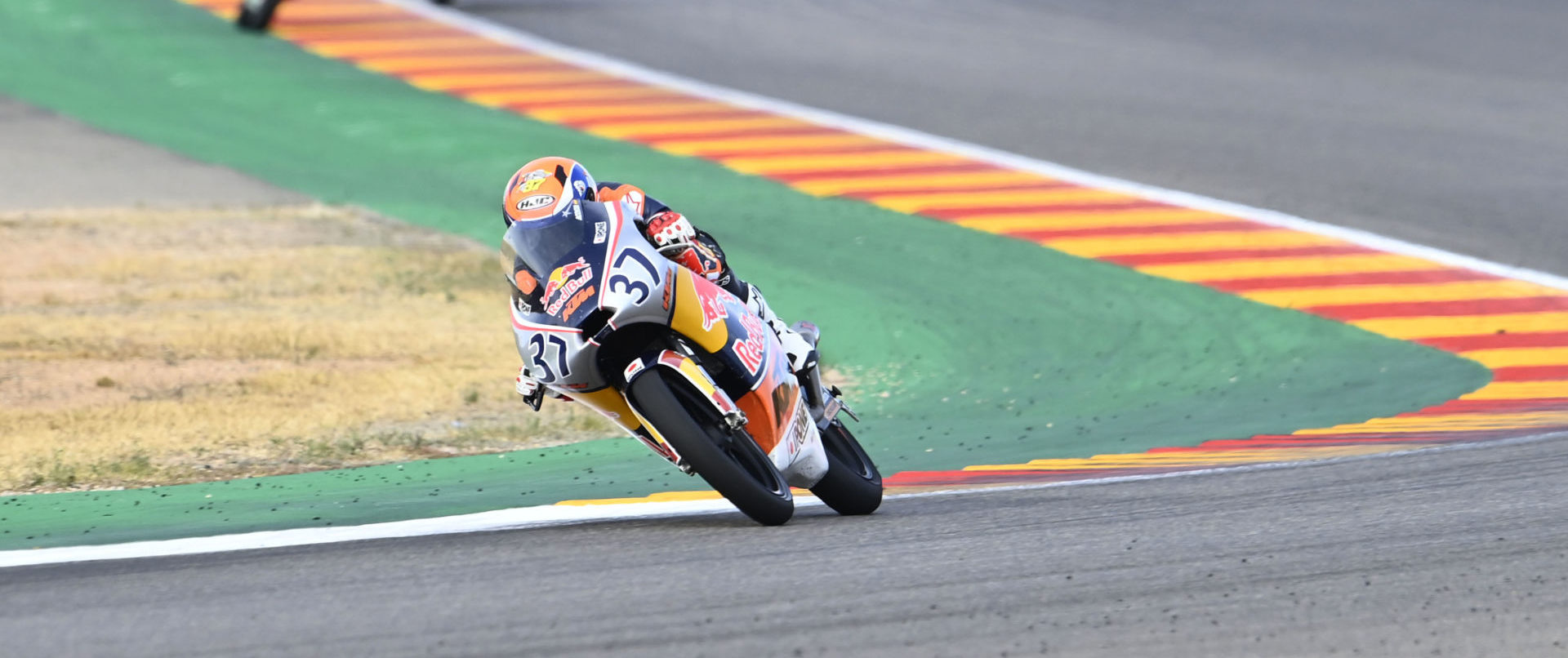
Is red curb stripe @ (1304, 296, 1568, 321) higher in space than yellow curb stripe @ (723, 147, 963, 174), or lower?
higher

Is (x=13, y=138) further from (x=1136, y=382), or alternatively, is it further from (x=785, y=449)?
(x=785, y=449)

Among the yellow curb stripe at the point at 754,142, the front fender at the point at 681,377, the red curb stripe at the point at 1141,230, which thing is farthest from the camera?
the yellow curb stripe at the point at 754,142

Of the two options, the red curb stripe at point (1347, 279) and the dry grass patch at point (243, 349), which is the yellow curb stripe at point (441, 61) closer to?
Answer: the dry grass patch at point (243, 349)

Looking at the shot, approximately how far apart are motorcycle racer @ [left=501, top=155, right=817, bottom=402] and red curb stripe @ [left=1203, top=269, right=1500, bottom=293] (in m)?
6.94

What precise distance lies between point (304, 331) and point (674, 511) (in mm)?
5232

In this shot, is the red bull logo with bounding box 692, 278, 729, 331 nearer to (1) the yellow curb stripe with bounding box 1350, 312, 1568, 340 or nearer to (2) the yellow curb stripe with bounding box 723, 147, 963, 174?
(1) the yellow curb stripe with bounding box 1350, 312, 1568, 340

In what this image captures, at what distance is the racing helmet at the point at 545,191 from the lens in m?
6.53

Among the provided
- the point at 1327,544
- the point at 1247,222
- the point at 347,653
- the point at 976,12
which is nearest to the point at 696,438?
the point at 347,653

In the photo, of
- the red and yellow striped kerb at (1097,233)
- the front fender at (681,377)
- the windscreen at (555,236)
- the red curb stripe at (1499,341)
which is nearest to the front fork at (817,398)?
the red and yellow striped kerb at (1097,233)

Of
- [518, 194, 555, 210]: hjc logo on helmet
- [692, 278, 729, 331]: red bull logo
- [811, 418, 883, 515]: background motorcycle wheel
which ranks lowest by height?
[811, 418, 883, 515]: background motorcycle wheel

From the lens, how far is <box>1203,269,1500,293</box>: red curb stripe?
1291cm

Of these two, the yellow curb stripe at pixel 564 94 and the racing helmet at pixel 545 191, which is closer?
the racing helmet at pixel 545 191

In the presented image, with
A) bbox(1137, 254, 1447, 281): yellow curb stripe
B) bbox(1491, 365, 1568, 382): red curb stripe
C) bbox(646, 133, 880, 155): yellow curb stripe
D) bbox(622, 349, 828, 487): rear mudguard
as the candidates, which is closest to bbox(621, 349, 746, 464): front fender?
bbox(622, 349, 828, 487): rear mudguard

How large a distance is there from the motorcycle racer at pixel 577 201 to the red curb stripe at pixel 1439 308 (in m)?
6.60
